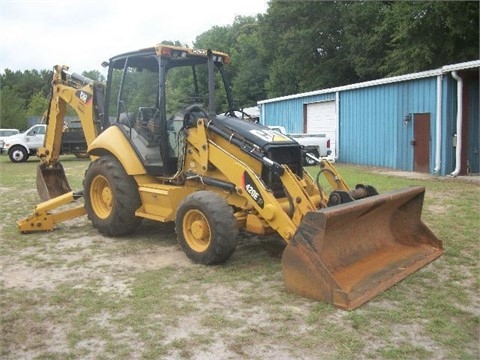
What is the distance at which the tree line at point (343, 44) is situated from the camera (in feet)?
78.8

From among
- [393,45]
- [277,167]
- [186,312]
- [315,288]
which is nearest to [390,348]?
[315,288]

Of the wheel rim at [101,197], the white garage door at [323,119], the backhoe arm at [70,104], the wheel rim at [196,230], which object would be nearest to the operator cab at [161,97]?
the backhoe arm at [70,104]

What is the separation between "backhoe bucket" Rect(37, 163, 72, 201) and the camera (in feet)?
32.3

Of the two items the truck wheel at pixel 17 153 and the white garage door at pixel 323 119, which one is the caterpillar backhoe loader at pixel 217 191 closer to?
the white garage door at pixel 323 119

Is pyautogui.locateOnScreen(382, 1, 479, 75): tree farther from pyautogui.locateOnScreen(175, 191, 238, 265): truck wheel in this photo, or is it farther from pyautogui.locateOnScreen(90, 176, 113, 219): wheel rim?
pyautogui.locateOnScreen(175, 191, 238, 265): truck wheel

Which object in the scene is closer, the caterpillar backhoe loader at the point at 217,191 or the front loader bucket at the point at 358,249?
the front loader bucket at the point at 358,249

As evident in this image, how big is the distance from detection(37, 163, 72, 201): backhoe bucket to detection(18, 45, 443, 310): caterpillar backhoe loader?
194 cm

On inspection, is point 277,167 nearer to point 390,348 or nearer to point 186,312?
point 186,312

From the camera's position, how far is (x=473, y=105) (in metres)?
15.1

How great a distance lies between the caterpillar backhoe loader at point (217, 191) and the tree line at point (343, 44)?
15047 mm

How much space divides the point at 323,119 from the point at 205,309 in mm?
17992

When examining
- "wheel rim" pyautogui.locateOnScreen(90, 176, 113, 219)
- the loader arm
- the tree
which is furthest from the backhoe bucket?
the tree

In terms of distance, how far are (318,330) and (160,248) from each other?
3.14m

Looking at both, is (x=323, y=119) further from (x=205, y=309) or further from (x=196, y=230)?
(x=205, y=309)
